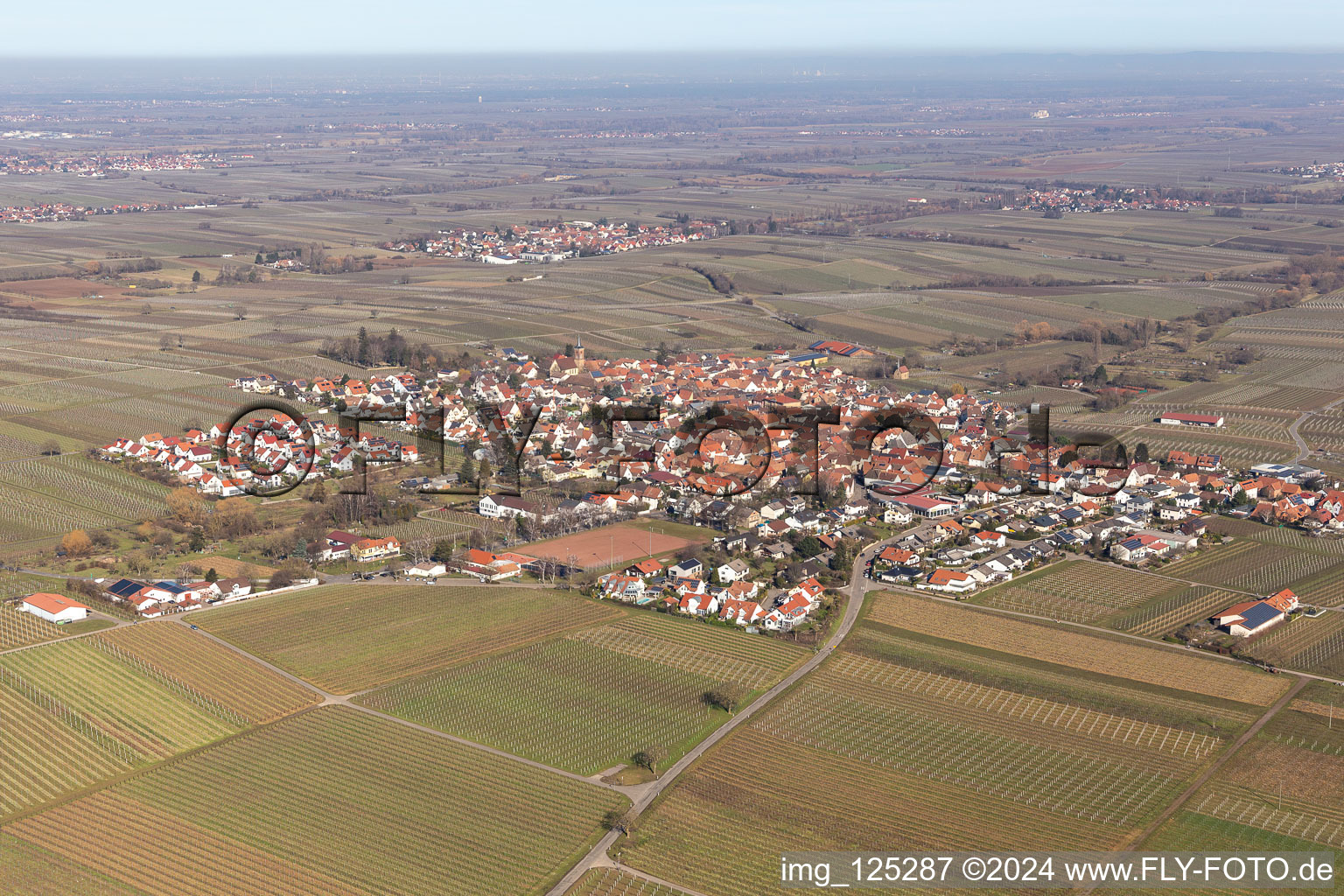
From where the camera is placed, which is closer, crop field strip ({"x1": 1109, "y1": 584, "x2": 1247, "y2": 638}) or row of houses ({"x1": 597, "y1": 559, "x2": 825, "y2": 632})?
crop field strip ({"x1": 1109, "y1": 584, "x2": 1247, "y2": 638})

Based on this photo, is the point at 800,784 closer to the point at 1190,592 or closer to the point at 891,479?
the point at 1190,592

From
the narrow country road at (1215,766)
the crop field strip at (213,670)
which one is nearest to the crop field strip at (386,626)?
the crop field strip at (213,670)

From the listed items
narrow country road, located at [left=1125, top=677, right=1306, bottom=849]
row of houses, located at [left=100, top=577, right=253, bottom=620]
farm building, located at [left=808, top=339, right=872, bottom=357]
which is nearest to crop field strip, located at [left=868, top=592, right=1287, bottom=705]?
narrow country road, located at [left=1125, top=677, right=1306, bottom=849]

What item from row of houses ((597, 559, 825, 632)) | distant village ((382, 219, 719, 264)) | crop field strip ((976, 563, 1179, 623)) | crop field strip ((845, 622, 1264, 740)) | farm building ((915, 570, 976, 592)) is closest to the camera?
crop field strip ((845, 622, 1264, 740))

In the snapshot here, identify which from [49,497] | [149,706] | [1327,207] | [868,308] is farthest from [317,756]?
[1327,207]

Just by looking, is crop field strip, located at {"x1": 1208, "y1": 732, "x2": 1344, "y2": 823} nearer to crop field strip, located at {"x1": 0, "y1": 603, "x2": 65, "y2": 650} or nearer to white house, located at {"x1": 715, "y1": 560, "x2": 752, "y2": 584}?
white house, located at {"x1": 715, "y1": 560, "x2": 752, "y2": 584}
